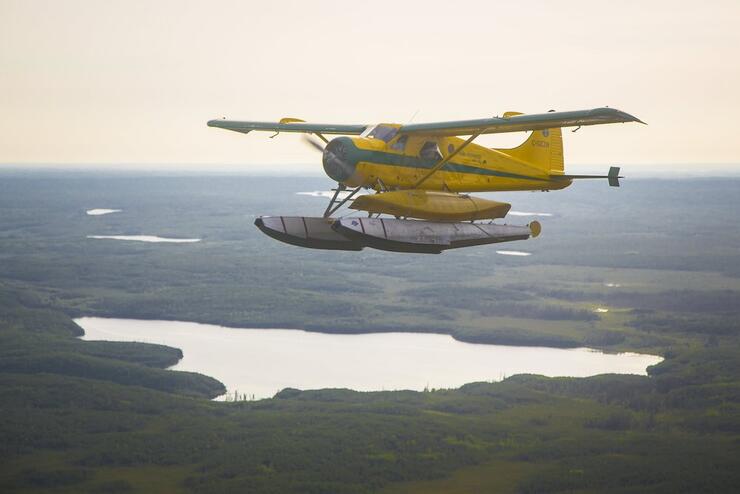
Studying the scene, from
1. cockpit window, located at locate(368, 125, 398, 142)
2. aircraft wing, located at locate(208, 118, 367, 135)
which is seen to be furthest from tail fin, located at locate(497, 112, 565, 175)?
aircraft wing, located at locate(208, 118, 367, 135)

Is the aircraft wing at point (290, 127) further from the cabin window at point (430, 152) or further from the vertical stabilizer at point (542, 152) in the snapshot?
the vertical stabilizer at point (542, 152)

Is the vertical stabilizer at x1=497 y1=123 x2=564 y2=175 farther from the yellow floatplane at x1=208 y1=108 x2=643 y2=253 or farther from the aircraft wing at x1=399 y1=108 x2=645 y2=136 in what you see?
the aircraft wing at x1=399 y1=108 x2=645 y2=136

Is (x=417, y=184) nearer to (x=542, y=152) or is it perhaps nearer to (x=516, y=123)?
(x=516, y=123)

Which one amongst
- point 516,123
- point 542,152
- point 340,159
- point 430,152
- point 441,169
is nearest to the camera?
point 516,123

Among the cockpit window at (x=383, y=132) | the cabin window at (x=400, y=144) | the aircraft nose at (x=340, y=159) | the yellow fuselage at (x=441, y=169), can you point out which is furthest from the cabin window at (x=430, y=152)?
the aircraft nose at (x=340, y=159)

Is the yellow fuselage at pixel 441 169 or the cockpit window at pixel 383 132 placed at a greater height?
the cockpit window at pixel 383 132

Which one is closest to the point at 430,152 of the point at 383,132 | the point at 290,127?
the point at 383,132

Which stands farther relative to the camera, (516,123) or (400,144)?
(400,144)
